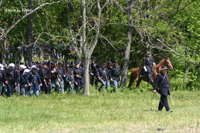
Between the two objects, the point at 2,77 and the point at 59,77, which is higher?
the point at 2,77

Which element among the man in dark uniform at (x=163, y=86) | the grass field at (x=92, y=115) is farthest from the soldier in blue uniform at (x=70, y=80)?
the man in dark uniform at (x=163, y=86)

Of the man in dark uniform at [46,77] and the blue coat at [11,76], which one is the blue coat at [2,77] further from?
the man in dark uniform at [46,77]

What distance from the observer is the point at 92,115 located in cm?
1348

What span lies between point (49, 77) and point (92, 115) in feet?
27.5

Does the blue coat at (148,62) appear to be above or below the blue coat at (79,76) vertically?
above

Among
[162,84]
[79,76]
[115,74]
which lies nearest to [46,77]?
[79,76]

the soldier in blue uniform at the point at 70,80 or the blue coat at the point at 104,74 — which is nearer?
the soldier in blue uniform at the point at 70,80

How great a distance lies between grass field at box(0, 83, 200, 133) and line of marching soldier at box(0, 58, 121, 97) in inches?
55.5

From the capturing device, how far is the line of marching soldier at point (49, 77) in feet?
64.8

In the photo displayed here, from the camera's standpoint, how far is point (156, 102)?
17344 millimetres

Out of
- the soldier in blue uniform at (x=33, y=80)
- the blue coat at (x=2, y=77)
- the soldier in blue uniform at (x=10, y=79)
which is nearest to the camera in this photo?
the soldier in blue uniform at (x=33, y=80)

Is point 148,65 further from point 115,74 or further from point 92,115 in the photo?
point 92,115

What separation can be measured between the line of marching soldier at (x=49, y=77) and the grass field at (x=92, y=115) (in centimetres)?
141

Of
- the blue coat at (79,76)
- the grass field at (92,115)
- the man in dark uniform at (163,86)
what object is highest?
the man in dark uniform at (163,86)
